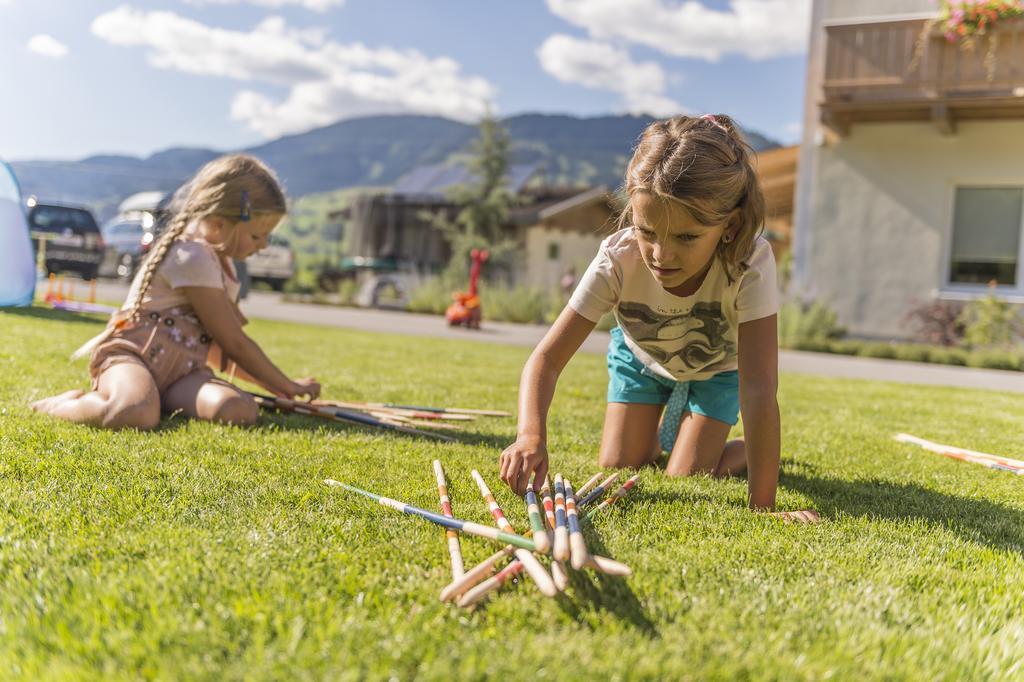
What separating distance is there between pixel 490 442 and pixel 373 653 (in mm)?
2211

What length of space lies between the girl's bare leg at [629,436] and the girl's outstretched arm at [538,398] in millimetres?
821

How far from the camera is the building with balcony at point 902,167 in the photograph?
39.0 ft

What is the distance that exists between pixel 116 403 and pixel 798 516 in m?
2.56

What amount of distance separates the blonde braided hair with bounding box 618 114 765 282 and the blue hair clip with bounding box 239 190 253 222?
2012 millimetres

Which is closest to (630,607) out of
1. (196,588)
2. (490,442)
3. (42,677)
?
(196,588)

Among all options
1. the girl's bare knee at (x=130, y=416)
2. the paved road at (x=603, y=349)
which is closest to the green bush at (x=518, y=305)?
the paved road at (x=603, y=349)

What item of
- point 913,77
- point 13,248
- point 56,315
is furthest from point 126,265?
point 913,77

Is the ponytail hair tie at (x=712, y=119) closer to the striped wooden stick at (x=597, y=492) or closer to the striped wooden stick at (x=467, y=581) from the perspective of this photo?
the striped wooden stick at (x=597, y=492)

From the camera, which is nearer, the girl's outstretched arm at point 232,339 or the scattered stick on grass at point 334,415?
the scattered stick on grass at point 334,415

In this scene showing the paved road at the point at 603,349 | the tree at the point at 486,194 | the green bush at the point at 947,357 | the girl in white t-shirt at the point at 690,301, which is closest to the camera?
the girl in white t-shirt at the point at 690,301

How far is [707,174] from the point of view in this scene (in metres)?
2.56

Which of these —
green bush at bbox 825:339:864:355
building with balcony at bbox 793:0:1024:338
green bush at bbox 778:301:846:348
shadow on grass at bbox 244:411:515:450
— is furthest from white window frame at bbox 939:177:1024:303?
shadow on grass at bbox 244:411:515:450

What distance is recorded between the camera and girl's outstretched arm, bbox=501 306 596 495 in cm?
247

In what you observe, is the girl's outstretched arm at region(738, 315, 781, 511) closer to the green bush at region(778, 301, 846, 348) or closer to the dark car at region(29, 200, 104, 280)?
the green bush at region(778, 301, 846, 348)
